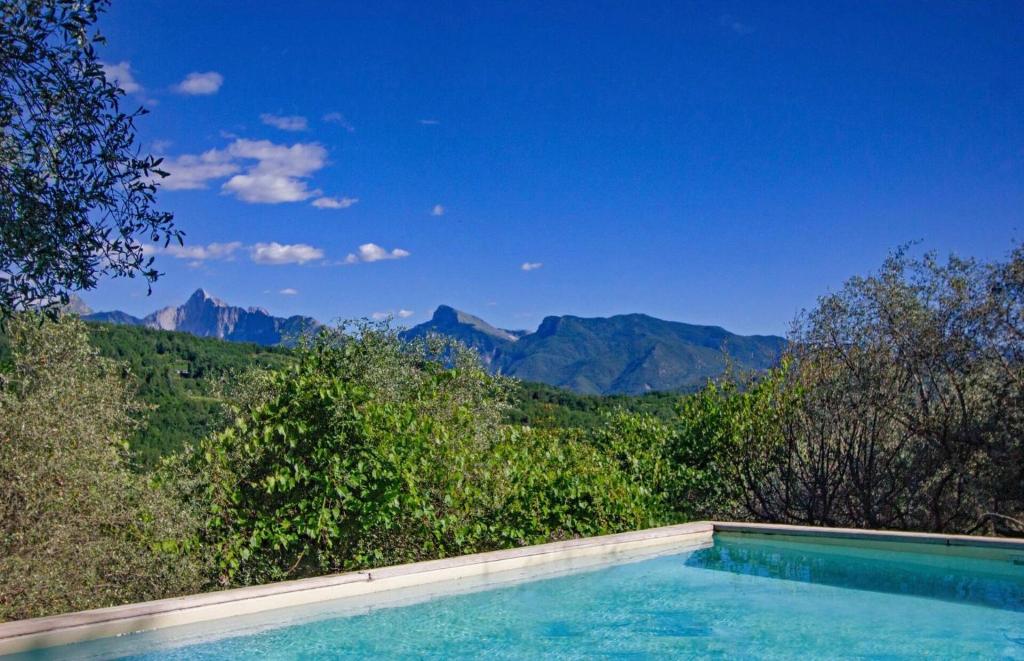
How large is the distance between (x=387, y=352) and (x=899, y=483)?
6936 mm

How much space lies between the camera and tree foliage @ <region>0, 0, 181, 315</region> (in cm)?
390

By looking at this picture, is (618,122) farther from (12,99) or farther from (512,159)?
(12,99)

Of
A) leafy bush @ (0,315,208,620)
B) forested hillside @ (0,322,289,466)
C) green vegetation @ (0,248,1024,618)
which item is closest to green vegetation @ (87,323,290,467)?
forested hillside @ (0,322,289,466)

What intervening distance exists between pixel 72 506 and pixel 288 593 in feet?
4.51

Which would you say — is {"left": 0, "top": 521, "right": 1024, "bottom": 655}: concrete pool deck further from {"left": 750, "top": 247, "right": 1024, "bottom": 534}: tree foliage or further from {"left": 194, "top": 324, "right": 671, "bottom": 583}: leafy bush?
{"left": 750, "top": 247, "right": 1024, "bottom": 534}: tree foliage

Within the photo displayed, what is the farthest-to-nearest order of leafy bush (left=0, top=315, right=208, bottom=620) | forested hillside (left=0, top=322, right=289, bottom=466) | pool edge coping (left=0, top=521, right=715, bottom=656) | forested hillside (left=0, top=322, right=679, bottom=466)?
1. forested hillside (left=0, top=322, right=289, bottom=466)
2. forested hillside (left=0, top=322, right=679, bottom=466)
3. leafy bush (left=0, top=315, right=208, bottom=620)
4. pool edge coping (left=0, top=521, right=715, bottom=656)

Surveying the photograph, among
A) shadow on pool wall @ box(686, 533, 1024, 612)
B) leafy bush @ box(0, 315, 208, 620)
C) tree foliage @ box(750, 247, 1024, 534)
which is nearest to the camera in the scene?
leafy bush @ box(0, 315, 208, 620)

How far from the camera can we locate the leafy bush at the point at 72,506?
15.1 ft

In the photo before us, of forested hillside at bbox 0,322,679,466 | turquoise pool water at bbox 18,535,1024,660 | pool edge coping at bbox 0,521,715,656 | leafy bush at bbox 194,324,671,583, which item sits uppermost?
forested hillside at bbox 0,322,679,466

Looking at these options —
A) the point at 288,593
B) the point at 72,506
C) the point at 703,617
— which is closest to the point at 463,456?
the point at 288,593

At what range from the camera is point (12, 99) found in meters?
3.97

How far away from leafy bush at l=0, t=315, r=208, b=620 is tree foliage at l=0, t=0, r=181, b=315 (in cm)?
51

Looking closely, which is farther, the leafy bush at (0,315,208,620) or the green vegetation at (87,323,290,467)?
the green vegetation at (87,323,290,467)

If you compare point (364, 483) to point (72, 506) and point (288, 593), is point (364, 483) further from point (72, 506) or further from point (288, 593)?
point (72, 506)
